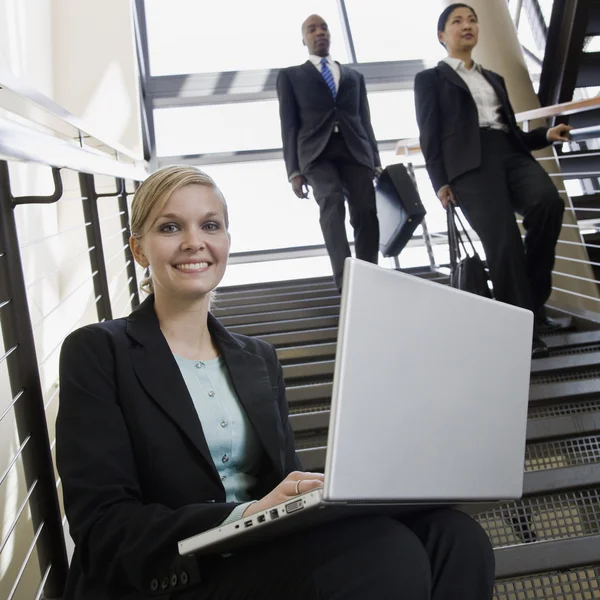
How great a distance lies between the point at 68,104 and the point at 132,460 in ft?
12.7

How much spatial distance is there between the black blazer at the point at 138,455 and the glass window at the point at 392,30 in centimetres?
525

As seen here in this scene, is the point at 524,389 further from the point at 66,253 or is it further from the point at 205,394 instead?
the point at 66,253

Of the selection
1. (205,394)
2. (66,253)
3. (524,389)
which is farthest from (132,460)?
(66,253)

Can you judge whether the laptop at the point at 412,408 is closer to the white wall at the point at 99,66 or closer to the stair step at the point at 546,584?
the stair step at the point at 546,584

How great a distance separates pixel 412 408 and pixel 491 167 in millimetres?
2161

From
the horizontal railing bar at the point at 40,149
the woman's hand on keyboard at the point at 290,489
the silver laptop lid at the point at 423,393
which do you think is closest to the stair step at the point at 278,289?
the horizontal railing bar at the point at 40,149

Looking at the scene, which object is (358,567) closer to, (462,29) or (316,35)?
(462,29)

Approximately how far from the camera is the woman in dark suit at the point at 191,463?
903mm

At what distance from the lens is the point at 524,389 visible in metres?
1.08

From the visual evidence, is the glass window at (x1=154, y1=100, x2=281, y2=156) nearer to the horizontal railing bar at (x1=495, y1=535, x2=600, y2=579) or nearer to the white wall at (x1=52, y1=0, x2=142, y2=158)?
the white wall at (x1=52, y1=0, x2=142, y2=158)

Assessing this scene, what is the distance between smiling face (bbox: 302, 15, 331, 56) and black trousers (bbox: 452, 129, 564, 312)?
115 centimetres

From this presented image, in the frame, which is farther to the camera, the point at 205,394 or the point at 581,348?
the point at 581,348

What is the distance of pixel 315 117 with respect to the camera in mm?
3436

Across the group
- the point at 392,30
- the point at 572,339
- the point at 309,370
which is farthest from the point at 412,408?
the point at 392,30
